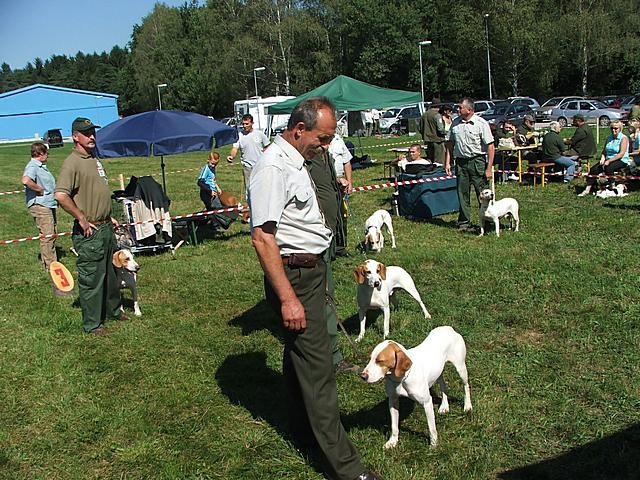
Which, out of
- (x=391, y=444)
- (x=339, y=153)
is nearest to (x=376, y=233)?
(x=339, y=153)

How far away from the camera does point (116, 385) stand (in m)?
5.25

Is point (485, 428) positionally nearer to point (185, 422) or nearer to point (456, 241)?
point (185, 422)

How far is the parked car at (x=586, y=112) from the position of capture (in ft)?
100

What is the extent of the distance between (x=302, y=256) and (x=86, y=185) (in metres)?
3.44

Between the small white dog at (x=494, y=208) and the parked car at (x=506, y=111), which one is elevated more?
the parked car at (x=506, y=111)

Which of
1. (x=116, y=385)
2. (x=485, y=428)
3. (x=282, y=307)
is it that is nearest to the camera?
(x=282, y=307)

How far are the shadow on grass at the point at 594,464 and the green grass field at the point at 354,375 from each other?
0.01 m

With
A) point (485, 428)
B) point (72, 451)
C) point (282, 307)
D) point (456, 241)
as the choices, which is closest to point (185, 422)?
point (72, 451)

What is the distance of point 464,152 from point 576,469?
6359 millimetres

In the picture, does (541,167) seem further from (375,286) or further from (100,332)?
(100,332)

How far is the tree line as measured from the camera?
4597 cm

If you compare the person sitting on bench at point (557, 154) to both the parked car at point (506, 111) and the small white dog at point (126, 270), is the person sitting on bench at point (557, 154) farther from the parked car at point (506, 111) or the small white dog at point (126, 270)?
the parked car at point (506, 111)

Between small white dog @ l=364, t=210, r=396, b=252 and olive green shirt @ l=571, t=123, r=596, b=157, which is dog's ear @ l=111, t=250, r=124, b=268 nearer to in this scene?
small white dog @ l=364, t=210, r=396, b=252

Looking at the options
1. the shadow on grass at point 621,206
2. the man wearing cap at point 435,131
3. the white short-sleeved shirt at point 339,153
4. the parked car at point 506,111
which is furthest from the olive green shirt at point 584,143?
the parked car at point 506,111
